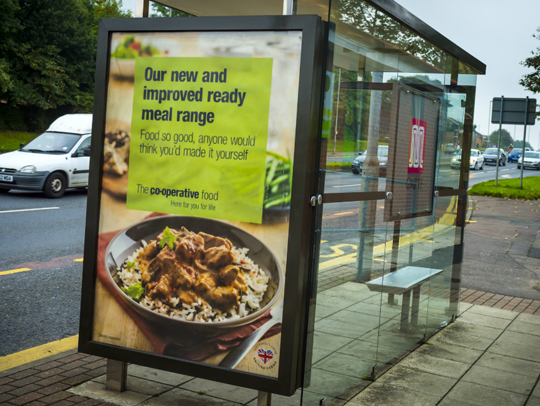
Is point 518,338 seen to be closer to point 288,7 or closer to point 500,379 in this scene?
point 500,379

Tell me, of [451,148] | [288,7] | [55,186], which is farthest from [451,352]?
[55,186]

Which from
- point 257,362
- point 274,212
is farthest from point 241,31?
point 257,362

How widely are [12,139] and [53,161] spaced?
67.0ft

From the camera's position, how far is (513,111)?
2075 centimetres

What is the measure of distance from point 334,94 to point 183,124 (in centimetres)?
90

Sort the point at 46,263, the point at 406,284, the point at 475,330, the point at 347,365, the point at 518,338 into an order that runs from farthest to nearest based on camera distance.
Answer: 1. the point at 46,263
2. the point at 475,330
3. the point at 518,338
4. the point at 406,284
5. the point at 347,365

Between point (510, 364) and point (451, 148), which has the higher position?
point (451, 148)

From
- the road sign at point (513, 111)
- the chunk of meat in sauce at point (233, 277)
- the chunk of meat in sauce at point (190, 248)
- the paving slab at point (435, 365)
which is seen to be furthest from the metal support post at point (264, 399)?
the road sign at point (513, 111)

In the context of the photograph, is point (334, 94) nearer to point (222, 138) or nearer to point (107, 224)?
point (222, 138)

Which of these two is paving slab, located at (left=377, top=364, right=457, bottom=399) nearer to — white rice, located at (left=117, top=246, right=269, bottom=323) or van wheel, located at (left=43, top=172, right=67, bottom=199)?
white rice, located at (left=117, top=246, right=269, bottom=323)

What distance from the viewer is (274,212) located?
3199 millimetres

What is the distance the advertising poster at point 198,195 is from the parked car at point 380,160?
0.69 meters

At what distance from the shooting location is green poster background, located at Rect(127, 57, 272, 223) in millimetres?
3221

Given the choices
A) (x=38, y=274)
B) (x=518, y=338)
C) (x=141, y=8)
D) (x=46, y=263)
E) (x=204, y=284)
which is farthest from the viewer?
(x=46, y=263)
